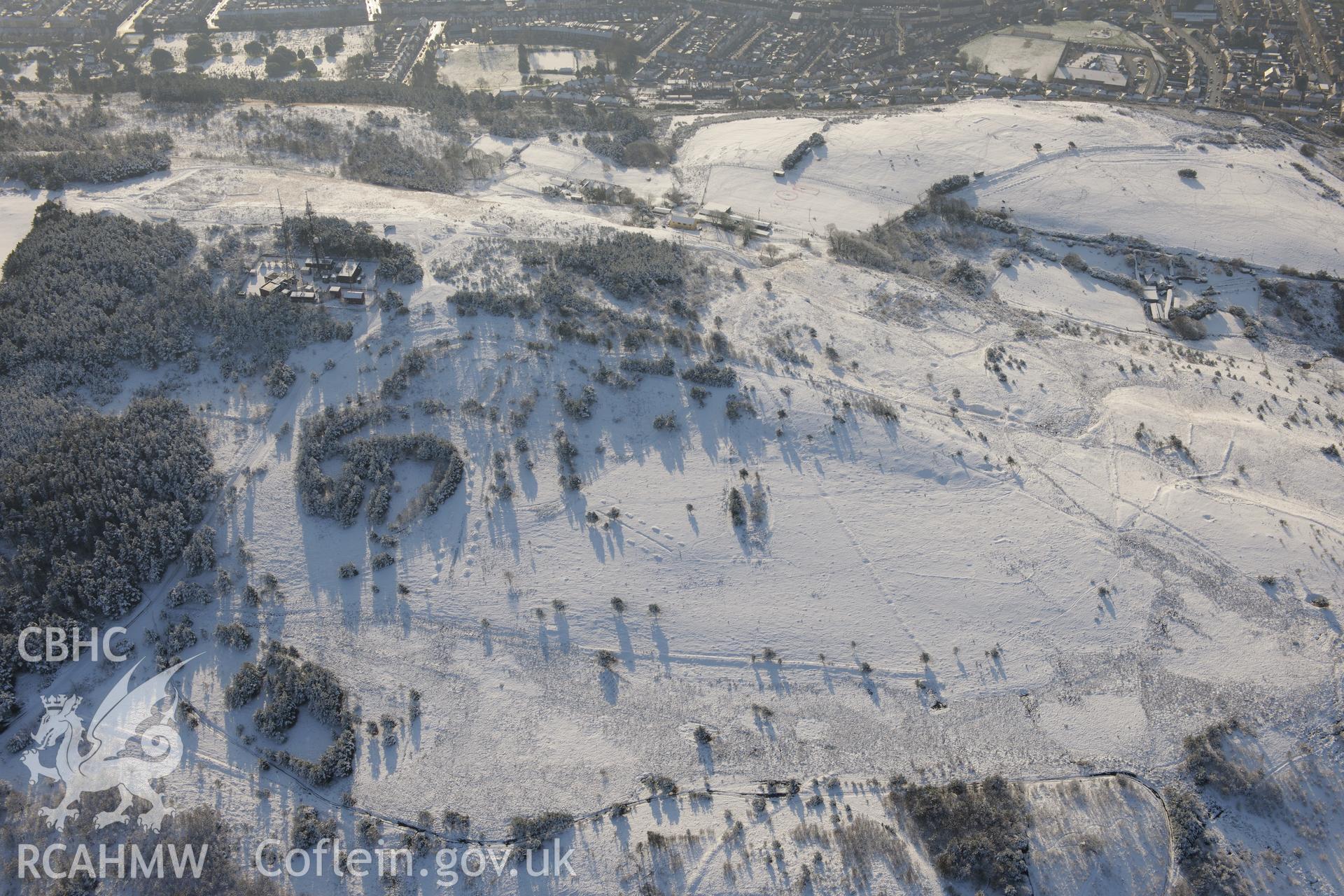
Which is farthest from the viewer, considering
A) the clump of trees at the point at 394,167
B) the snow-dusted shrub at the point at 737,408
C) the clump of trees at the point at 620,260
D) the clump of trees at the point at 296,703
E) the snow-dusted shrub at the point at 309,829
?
the clump of trees at the point at 394,167

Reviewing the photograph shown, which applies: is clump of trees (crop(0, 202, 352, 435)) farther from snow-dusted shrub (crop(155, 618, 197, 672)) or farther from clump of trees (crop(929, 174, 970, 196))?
clump of trees (crop(929, 174, 970, 196))

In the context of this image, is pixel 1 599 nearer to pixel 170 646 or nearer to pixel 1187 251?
pixel 170 646

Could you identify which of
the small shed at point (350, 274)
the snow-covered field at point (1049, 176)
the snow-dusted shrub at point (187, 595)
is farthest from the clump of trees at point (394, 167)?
the snow-dusted shrub at point (187, 595)

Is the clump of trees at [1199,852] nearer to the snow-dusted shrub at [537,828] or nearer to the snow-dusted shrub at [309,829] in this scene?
the snow-dusted shrub at [537,828]

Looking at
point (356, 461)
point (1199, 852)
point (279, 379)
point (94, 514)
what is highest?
point (279, 379)

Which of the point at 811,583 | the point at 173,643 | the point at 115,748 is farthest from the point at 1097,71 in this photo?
the point at 115,748

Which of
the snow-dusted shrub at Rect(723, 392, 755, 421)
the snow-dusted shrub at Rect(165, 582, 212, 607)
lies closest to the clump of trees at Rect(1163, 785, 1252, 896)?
the snow-dusted shrub at Rect(723, 392, 755, 421)

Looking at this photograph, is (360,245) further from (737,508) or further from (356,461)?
(737,508)
